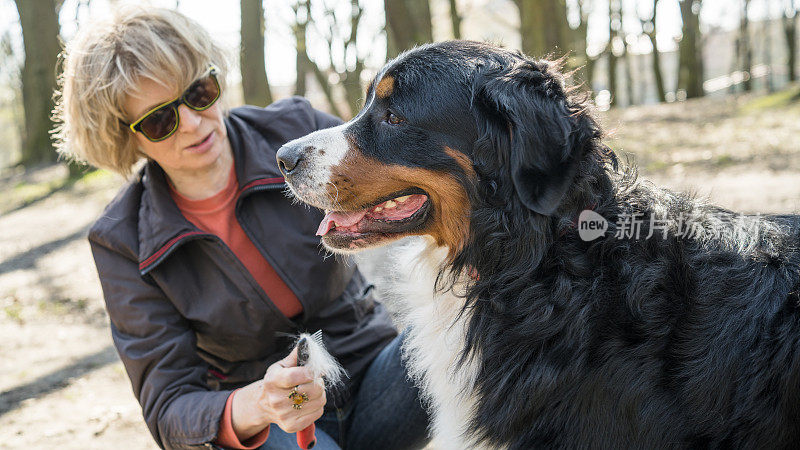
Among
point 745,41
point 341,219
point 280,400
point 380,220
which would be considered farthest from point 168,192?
point 745,41

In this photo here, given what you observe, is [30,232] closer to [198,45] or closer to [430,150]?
[198,45]

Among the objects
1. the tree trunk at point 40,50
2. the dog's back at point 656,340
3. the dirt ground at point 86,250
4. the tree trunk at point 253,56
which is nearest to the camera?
the dog's back at point 656,340

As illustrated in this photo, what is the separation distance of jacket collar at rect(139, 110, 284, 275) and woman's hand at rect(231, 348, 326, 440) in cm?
64

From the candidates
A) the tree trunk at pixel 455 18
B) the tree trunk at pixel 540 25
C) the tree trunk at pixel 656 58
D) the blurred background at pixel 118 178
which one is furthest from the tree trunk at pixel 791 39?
the tree trunk at pixel 540 25

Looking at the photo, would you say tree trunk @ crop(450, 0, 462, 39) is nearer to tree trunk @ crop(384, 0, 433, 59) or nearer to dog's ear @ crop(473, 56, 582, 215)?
tree trunk @ crop(384, 0, 433, 59)

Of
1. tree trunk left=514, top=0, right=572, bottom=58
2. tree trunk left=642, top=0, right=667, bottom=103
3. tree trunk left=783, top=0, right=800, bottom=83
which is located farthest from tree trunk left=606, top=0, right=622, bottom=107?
tree trunk left=514, top=0, right=572, bottom=58

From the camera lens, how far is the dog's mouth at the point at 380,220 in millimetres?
2105

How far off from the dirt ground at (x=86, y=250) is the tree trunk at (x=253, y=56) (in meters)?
3.09

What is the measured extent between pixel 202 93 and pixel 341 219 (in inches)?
34.0

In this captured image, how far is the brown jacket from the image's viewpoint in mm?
2305

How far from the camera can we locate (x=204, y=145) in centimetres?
247

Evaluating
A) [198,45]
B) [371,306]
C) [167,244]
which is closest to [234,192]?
[167,244]

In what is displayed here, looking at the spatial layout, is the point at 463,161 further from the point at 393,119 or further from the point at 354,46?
the point at 354,46

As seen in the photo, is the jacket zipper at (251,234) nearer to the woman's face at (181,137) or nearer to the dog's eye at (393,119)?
the woman's face at (181,137)
